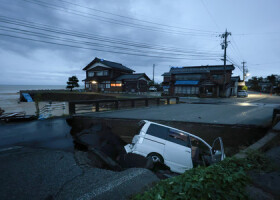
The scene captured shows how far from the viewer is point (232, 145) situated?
22.0 ft

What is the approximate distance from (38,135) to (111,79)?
35280 millimetres

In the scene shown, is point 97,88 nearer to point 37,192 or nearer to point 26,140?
point 26,140

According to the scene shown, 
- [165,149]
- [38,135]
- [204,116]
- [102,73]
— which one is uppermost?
[102,73]

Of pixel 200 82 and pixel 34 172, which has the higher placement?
pixel 200 82

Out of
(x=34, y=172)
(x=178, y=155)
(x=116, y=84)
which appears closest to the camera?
(x=34, y=172)

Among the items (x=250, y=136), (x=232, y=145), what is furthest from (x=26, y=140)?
(x=250, y=136)

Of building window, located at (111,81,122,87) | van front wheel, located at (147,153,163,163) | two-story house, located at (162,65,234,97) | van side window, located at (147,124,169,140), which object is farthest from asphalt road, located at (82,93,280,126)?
building window, located at (111,81,122,87)

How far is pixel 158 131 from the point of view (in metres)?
5.24

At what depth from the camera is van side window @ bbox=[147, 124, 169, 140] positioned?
513cm

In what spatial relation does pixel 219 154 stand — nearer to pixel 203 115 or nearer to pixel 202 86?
pixel 203 115

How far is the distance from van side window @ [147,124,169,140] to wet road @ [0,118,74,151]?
3.74m

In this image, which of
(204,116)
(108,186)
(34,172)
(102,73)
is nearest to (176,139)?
(108,186)

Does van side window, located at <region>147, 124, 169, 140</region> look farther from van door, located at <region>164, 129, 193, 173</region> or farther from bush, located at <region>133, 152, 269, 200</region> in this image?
bush, located at <region>133, 152, 269, 200</region>

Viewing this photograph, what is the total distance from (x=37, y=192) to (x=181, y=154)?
4.26 meters
